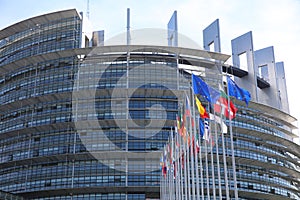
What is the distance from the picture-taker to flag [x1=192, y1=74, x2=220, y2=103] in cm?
2566

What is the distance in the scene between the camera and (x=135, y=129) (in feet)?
175

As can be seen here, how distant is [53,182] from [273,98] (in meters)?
37.6

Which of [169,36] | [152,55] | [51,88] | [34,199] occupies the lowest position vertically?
[34,199]

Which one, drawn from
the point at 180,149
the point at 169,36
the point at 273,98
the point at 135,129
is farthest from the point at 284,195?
the point at 180,149

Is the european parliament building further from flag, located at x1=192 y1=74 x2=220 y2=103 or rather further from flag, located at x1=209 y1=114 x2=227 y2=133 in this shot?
flag, located at x1=209 y1=114 x2=227 y2=133

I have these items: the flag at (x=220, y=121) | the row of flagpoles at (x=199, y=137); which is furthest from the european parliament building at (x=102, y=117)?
the flag at (x=220, y=121)

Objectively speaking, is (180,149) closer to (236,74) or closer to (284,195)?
(284,195)

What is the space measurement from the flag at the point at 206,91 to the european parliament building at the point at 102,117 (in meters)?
25.4

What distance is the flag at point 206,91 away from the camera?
1010 inches

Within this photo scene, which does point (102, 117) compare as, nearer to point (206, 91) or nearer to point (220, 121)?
point (206, 91)

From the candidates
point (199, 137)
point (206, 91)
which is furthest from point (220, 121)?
point (199, 137)

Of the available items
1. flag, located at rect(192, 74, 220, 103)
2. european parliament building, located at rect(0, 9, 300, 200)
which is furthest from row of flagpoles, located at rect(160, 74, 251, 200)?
european parliament building, located at rect(0, 9, 300, 200)

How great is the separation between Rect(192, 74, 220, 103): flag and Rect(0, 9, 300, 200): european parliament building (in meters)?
25.4

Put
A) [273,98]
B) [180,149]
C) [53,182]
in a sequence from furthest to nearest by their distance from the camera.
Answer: [273,98] → [53,182] → [180,149]
